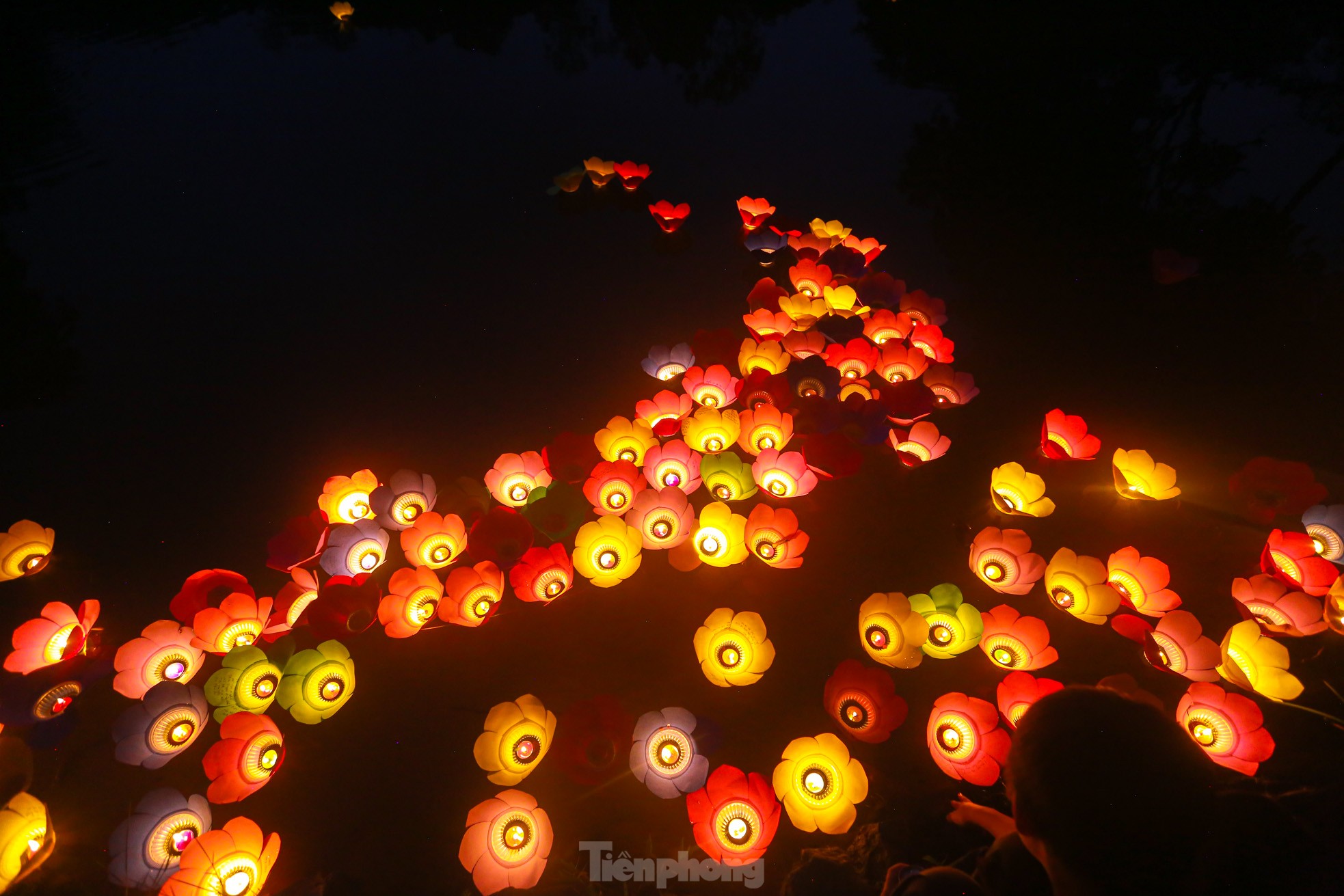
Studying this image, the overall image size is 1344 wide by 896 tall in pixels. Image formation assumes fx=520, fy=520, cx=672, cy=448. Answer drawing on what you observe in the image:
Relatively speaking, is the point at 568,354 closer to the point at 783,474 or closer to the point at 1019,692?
the point at 783,474

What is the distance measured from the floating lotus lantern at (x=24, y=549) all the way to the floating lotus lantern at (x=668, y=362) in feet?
10.1

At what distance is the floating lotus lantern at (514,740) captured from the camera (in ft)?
6.29

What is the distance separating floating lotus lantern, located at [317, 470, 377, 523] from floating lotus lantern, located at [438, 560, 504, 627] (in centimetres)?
68

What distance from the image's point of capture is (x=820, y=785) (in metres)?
1.92

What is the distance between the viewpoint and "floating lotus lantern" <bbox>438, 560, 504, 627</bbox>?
7.43 ft

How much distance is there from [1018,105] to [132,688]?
9042 mm

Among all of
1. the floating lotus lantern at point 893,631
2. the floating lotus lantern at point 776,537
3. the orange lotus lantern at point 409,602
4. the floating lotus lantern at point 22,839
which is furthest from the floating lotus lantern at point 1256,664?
the floating lotus lantern at point 22,839

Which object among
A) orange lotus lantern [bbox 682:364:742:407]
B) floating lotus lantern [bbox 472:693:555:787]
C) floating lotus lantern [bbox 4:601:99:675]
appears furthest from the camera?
orange lotus lantern [bbox 682:364:742:407]

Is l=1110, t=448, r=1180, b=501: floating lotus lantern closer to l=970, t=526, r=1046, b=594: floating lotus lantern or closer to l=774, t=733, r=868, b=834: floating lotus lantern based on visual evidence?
l=970, t=526, r=1046, b=594: floating lotus lantern

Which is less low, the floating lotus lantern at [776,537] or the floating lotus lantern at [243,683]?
the floating lotus lantern at [776,537]

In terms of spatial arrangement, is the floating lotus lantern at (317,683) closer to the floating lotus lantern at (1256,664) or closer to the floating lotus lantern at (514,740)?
the floating lotus lantern at (514,740)

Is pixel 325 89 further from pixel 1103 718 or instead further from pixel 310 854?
pixel 1103 718

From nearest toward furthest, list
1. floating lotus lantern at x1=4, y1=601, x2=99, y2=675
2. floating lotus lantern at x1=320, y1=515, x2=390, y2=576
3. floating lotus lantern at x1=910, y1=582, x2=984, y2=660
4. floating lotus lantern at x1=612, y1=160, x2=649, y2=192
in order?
floating lotus lantern at x1=4, y1=601, x2=99, y2=675
floating lotus lantern at x1=910, y1=582, x2=984, y2=660
floating lotus lantern at x1=320, y1=515, x2=390, y2=576
floating lotus lantern at x1=612, y1=160, x2=649, y2=192

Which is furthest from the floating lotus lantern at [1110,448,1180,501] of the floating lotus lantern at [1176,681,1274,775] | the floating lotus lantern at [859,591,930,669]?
the floating lotus lantern at [859,591,930,669]
